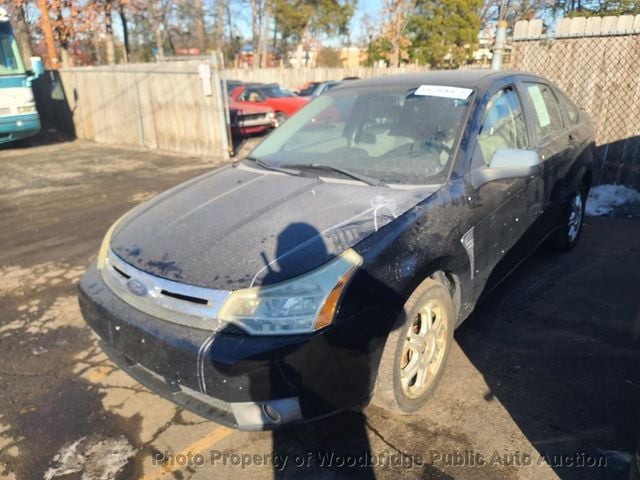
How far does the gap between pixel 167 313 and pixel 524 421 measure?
1903 millimetres

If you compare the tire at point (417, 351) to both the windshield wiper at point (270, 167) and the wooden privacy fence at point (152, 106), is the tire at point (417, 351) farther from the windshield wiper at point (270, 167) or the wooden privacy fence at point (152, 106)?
the wooden privacy fence at point (152, 106)

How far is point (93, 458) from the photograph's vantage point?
2441mm

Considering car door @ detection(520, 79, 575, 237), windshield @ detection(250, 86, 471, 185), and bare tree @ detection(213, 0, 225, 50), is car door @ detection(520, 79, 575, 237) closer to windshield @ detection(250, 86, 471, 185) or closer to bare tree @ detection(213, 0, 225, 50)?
windshield @ detection(250, 86, 471, 185)

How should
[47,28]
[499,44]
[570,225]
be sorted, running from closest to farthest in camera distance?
[570,225] → [499,44] → [47,28]

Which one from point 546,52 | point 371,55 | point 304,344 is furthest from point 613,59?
point 371,55

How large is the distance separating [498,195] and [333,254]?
1.42m

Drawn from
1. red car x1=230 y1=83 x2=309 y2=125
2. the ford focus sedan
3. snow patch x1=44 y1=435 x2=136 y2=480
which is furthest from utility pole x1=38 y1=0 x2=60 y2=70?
snow patch x1=44 y1=435 x2=136 y2=480

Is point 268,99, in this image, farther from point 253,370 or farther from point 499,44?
point 253,370

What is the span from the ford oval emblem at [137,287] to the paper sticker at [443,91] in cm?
218

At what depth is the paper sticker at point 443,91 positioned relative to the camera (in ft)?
10.6

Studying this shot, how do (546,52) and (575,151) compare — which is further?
(546,52)

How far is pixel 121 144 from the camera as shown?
12898mm

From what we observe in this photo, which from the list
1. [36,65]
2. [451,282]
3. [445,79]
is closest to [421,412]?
[451,282]

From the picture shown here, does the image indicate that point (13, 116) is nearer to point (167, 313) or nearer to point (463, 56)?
point (167, 313)
